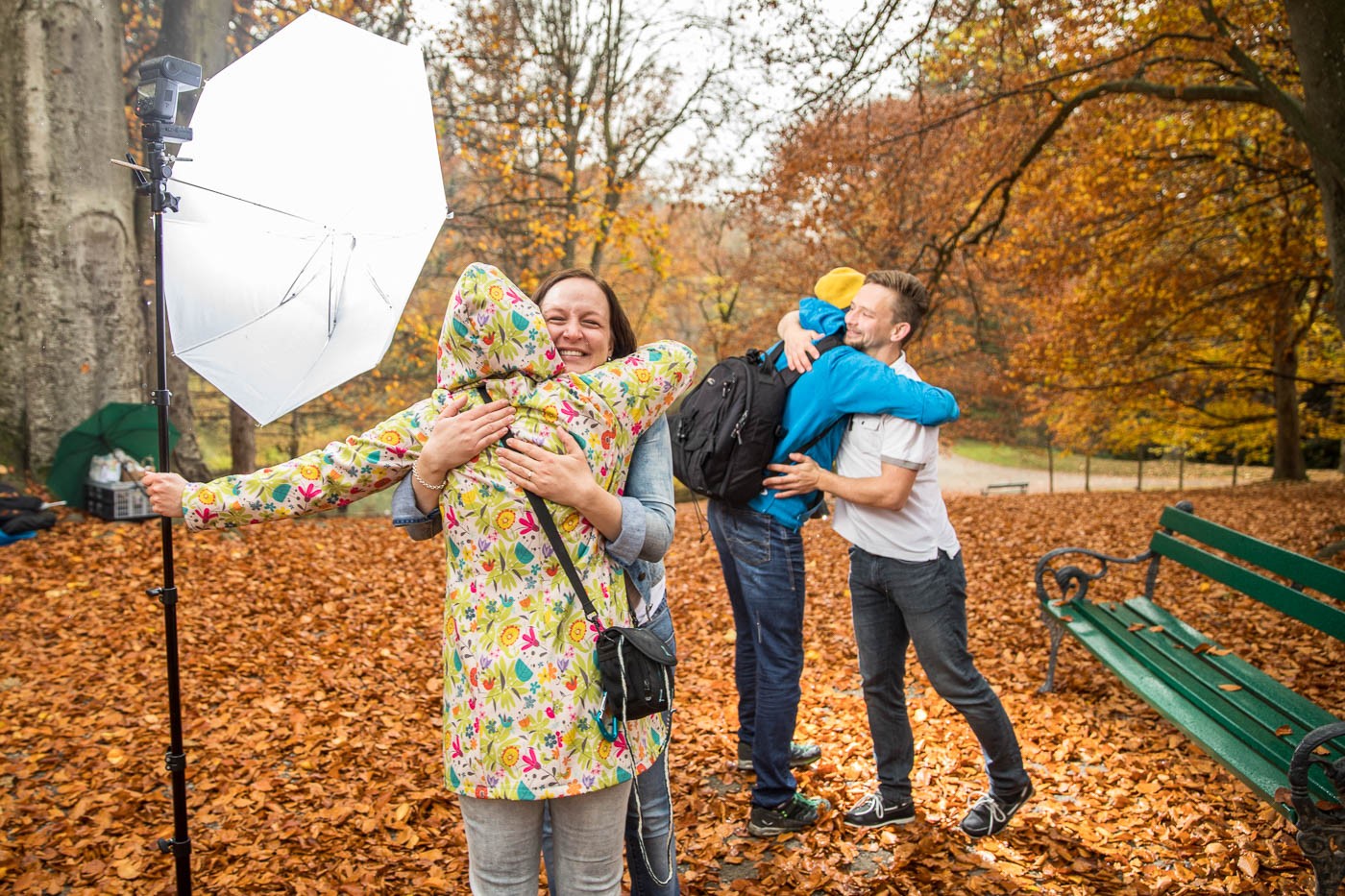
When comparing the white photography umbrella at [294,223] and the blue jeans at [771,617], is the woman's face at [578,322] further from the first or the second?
the blue jeans at [771,617]

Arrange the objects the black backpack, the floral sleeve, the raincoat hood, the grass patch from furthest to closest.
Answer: the grass patch → the black backpack → the floral sleeve → the raincoat hood

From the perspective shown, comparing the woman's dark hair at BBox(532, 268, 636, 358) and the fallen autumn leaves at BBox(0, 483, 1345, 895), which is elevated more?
the woman's dark hair at BBox(532, 268, 636, 358)

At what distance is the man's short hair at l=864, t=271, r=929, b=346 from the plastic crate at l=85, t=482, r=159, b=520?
647 cm

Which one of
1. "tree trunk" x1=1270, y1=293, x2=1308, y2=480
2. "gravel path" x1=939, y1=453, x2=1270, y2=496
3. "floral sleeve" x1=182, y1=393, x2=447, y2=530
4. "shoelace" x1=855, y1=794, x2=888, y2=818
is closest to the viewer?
"floral sleeve" x1=182, y1=393, x2=447, y2=530

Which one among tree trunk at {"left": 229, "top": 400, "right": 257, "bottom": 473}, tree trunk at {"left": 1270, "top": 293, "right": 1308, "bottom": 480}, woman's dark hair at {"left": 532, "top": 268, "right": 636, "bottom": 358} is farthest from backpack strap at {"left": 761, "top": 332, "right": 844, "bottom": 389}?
tree trunk at {"left": 1270, "top": 293, "right": 1308, "bottom": 480}

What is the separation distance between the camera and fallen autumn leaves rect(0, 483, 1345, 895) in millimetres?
3029

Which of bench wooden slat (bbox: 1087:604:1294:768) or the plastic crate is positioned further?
the plastic crate

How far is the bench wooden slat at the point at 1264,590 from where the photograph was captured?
10.3 feet

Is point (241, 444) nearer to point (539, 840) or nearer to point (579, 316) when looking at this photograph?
point (579, 316)

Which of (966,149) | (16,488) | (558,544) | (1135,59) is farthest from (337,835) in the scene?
(966,149)

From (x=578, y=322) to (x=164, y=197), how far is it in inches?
48.5

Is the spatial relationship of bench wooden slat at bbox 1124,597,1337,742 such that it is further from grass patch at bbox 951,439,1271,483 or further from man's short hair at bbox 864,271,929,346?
grass patch at bbox 951,439,1271,483

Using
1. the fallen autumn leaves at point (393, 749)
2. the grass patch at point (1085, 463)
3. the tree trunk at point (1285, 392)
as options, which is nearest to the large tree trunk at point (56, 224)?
the fallen autumn leaves at point (393, 749)

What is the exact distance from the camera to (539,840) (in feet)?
6.46
